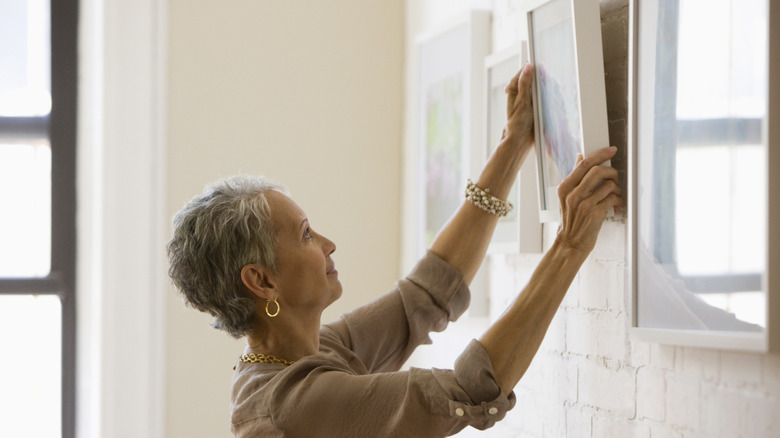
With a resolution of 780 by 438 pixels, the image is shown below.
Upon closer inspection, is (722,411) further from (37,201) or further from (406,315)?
(37,201)

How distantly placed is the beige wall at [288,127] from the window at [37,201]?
49cm

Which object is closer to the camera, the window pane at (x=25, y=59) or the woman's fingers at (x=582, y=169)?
the woman's fingers at (x=582, y=169)

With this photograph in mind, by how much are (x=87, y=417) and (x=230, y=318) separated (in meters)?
1.50

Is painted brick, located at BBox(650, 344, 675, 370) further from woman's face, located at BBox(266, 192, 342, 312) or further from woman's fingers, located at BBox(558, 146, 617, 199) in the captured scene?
woman's face, located at BBox(266, 192, 342, 312)

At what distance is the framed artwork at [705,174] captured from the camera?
1187 millimetres

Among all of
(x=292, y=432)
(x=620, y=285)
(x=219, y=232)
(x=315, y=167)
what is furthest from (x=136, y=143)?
(x=620, y=285)

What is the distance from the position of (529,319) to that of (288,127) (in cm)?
163

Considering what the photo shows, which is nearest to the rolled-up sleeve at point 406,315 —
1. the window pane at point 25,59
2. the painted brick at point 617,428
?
the painted brick at point 617,428

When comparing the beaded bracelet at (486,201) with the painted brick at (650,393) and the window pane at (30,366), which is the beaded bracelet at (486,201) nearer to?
the painted brick at (650,393)

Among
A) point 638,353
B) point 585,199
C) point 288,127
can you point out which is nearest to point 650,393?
point 638,353

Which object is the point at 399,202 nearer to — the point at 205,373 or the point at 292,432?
the point at 205,373

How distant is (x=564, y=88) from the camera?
1.65 metres

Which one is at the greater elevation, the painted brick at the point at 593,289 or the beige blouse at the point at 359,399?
the painted brick at the point at 593,289

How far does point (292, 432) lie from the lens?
1567mm
